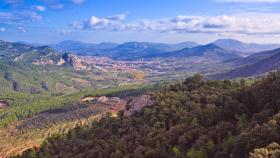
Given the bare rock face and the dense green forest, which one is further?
the bare rock face

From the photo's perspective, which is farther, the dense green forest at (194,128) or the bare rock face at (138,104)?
the bare rock face at (138,104)

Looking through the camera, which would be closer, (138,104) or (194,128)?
(194,128)

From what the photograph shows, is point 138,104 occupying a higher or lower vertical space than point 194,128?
lower

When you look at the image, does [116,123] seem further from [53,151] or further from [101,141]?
[53,151]

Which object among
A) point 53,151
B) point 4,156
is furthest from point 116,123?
point 4,156
